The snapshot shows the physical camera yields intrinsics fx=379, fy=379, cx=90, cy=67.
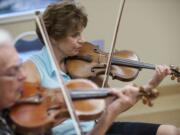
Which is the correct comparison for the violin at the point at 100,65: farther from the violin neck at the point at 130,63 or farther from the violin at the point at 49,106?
the violin at the point at 49,106

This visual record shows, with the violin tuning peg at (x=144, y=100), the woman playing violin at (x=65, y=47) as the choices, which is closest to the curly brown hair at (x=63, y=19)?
the woman playing violin at (x=65, y=47)

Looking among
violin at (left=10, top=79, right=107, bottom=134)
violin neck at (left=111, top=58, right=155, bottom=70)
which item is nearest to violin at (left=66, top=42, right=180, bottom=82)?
violin neck at (left=111, top=58, right=155, bottom=70)

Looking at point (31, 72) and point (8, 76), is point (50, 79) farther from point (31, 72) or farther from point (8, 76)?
point (8, 76)

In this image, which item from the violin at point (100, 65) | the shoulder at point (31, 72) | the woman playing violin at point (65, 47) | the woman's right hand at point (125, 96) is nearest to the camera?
the woman's right hand at point (125, 96)

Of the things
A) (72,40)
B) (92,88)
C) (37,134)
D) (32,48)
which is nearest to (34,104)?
(37,134)

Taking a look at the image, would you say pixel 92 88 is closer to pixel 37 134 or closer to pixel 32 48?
pixel 37 134

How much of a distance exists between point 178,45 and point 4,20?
1.28m

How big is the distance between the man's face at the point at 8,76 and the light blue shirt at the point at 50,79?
27cm

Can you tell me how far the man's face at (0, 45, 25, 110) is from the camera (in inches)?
43.5

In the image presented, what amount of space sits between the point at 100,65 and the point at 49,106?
2.00ft

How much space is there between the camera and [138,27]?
2.73 m

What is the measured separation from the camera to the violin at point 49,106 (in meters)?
1.15

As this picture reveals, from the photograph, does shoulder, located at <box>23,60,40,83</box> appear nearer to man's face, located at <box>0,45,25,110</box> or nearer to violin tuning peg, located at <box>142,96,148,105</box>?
man's face, located at <box>0,45,25,110</box>

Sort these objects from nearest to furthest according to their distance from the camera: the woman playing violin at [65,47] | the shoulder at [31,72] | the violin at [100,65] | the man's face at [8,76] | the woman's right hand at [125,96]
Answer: the man's face at [8,76]
the woman's right hand at [125,96]
the shoulder at [31,72]
the woman playing violin at [65,47]
the violin at [100,65]
